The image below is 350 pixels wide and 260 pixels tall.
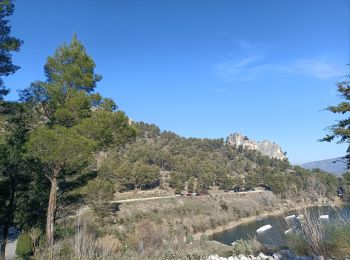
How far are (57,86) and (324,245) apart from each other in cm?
1122

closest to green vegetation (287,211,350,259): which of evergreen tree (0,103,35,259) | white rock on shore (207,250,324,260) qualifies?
white rock on shore (207,250,324,260)

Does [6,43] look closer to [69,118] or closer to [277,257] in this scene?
[69,118]

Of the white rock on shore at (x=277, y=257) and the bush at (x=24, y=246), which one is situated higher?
the bush at (x=24, y=246)

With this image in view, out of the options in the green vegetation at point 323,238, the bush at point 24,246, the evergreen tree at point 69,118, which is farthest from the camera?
the bush at point 24,246

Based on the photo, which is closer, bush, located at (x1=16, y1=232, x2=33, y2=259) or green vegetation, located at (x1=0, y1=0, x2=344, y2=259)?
green vegetation, located at (x1=0, y1=0, x2=344, y2=259)

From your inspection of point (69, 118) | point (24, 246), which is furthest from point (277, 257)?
point (24, 246)

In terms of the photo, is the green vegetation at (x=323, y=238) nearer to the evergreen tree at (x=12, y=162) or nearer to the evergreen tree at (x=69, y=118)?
the evergreen tree at (x=69, y=118)

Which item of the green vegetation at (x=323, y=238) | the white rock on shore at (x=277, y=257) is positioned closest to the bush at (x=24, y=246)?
the white rock on shore at (x=277, y=257)

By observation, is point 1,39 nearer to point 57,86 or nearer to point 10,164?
point 57,86

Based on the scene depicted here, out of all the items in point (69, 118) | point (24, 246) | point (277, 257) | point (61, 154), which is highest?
point (69, 118)

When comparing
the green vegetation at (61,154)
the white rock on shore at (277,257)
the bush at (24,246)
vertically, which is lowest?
the white rock on shore at (277,257)

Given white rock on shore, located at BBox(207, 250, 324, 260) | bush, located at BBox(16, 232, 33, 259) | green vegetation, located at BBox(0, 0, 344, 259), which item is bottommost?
white rock on shore, located at BBox(207, 250, 324, 260)

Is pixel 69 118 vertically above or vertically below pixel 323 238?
above

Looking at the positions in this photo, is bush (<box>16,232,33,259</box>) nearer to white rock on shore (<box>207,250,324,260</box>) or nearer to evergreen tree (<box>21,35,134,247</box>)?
evergreen tree (<box>21,35,134,247</box>)
